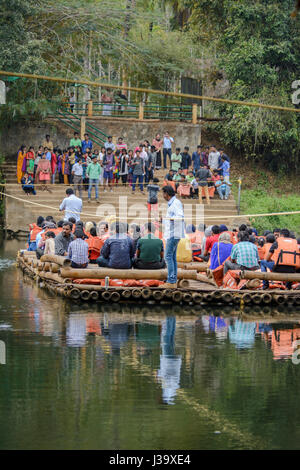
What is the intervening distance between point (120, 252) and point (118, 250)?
0.18 ft

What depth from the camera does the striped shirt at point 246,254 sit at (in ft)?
52.5

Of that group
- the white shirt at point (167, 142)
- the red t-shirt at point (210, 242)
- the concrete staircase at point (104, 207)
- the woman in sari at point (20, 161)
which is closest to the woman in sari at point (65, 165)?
the concrete staircase at point (104, 207)

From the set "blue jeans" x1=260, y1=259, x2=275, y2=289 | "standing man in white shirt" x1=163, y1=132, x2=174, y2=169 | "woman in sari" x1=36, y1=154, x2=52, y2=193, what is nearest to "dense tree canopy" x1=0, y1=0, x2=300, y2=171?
"woman in sari" x1=36, y1=154, x2=52, y2=193

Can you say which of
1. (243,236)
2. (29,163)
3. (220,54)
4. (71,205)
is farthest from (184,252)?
(220,54)

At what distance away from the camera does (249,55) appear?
1395 inches

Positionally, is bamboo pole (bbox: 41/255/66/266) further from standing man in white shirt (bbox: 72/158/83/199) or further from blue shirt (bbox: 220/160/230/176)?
blue shirt (bbox: 220/160/230/176)

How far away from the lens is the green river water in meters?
8.11

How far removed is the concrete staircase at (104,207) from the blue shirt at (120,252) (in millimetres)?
12819

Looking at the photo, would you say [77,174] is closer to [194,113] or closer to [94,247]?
[194,113]

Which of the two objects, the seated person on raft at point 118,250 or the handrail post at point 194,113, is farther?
the handrail post at point 194,113

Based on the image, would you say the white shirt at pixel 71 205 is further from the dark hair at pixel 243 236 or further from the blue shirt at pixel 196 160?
the blue shirt at pixel 196 160

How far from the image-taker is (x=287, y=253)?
15852 mm
